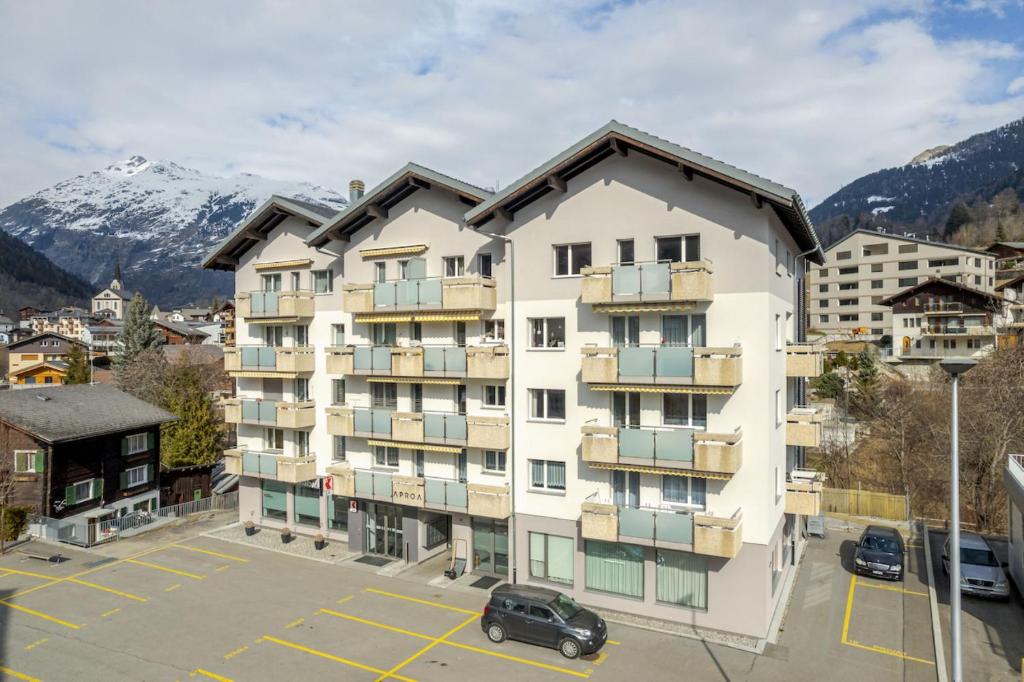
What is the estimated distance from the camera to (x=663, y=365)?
64.5 ft

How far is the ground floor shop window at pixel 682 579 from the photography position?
20156 mm

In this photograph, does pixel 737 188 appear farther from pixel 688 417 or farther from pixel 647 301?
pixel 688 417

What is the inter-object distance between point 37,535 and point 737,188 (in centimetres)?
3362

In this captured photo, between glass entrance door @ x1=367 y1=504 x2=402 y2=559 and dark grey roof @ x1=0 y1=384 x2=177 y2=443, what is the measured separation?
1545cm

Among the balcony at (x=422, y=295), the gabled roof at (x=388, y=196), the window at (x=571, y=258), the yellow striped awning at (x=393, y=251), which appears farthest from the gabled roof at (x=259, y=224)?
the window at (x=571, y=258)

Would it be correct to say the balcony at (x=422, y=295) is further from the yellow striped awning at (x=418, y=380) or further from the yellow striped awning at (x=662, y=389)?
the yellow striped awning at (x=662, y=389)

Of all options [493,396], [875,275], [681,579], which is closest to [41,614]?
[493,396]

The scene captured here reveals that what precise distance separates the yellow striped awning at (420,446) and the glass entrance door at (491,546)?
9.84 ft

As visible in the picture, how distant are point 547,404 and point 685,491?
540cm

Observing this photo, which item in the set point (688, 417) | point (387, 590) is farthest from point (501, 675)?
point (688, 417)

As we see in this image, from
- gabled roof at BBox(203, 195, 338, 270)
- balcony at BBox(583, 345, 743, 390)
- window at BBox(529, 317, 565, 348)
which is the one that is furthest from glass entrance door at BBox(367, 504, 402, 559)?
gabled roof at BBox(203, 195, 338, 270)

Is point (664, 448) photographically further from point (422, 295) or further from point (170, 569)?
point (170, 569)

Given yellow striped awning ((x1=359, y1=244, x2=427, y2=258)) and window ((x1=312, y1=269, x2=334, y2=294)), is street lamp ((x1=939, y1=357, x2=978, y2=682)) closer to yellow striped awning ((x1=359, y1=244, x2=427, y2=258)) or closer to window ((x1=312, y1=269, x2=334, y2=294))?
yellow striped awning ((x1=359, y1=244, x2=427, y2=258))

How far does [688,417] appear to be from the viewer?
67.1 ft
